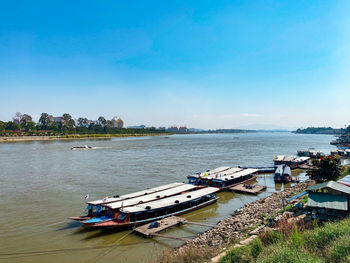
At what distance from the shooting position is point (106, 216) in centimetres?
2055

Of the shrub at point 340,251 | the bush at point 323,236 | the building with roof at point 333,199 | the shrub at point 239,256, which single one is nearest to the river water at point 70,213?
the shrub at point 239,256

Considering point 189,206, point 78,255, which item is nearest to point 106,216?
point 78,255

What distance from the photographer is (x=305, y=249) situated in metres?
10.0

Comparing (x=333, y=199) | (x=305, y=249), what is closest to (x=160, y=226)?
(x=305, y=249)

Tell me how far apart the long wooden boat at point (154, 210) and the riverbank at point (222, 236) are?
180 inches

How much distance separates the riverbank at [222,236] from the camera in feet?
42.2

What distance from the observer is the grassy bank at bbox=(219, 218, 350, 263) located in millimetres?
8820

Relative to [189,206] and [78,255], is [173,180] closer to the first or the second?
[189,206]

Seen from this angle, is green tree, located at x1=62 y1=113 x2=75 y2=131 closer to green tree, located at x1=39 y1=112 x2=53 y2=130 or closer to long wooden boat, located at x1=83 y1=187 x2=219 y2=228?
green tree, located at x1=39 y1=112 x2=53 y2=130

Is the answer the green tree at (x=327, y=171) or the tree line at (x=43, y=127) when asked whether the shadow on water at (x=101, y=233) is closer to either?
the green tree at (x=327, y=171)

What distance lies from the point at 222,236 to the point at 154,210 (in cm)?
662

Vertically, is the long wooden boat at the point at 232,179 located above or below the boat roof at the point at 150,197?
below

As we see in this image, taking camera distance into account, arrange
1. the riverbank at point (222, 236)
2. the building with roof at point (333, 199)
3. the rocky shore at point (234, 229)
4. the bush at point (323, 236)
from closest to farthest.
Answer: the bush at point (323, 236) → the riverbank at point (222, 236) → the building with roof at point (333, 199) → the rocky shore at point (234, 229)

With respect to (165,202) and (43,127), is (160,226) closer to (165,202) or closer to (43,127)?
(165,202)
